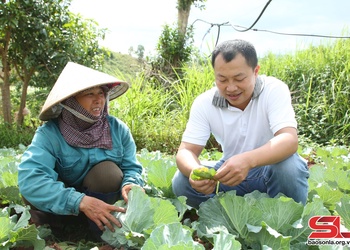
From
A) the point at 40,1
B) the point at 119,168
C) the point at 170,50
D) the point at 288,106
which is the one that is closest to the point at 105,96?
the point at 119,168

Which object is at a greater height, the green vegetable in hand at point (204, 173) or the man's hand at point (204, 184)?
the green vegetable in hand at point (204, 173)

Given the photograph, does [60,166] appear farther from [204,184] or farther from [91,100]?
[204,184]

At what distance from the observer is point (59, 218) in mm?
2014

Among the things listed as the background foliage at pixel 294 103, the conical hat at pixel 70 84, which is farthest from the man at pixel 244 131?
the background foliage at pixel 294 103

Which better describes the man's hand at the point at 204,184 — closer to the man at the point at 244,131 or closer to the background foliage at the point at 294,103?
the man at the point at 244,131

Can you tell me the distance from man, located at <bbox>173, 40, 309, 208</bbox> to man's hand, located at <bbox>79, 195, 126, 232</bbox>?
1.23 feet

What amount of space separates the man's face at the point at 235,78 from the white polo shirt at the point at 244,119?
96 mm

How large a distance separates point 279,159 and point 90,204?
2.81 feet

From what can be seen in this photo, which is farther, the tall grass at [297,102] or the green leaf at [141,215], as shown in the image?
the tall grass at [297,102]

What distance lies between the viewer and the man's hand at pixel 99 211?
1.72 meters

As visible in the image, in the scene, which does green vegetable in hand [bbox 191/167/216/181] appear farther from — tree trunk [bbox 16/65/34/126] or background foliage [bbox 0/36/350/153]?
tree trunk [bbox 16/65/34/126]

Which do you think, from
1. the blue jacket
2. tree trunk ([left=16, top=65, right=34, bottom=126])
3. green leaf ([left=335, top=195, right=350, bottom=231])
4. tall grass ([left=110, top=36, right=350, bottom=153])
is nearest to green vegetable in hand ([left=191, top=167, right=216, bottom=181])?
the blue jacket

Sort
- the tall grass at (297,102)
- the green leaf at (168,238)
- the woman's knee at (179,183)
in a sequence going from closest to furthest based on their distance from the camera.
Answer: the green leaf at (168,238)
the woman's knee at (179,183)
the tall grass at (297,102)

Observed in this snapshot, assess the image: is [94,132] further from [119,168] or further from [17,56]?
[17,56]
